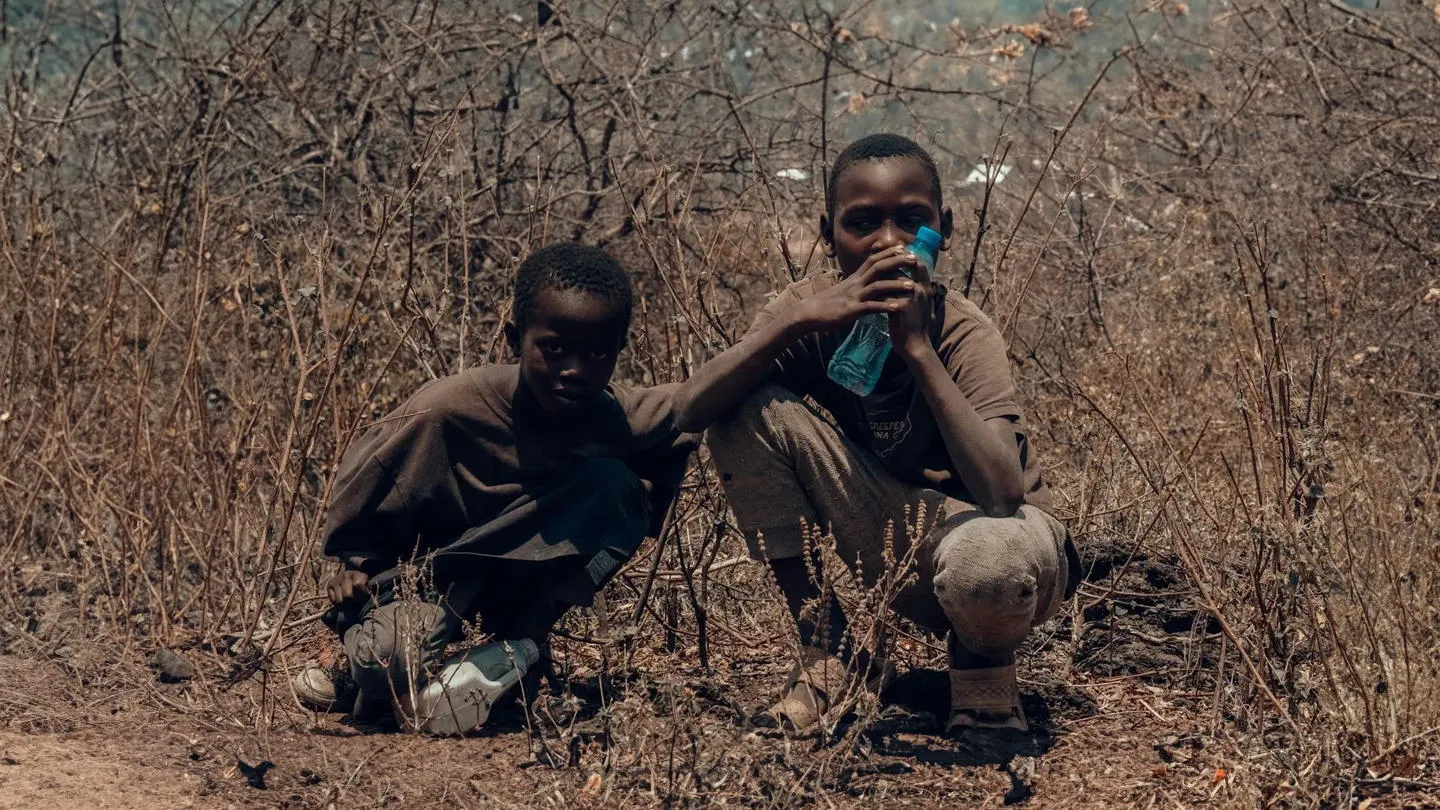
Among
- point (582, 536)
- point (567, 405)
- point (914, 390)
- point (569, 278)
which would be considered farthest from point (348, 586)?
point (914, 390)

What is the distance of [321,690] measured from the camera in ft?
11.3

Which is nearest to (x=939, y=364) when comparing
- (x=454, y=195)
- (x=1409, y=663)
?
(x=1409, y=663)

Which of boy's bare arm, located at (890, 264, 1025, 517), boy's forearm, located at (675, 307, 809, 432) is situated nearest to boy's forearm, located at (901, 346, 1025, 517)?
boy's bare arm, located at (890, 264, 1025, 517)

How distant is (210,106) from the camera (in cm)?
599

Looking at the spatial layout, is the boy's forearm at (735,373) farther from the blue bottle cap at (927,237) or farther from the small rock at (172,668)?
the small rock at (172,668)

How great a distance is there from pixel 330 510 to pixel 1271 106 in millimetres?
5024

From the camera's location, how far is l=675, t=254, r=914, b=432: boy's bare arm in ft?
9.21

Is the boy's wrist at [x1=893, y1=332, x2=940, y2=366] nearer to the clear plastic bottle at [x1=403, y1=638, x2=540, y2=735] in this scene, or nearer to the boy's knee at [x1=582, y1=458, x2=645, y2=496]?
the boy's knee at [x1=582, y1=458, x2=645, y2=496]

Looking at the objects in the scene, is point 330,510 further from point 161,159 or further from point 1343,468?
point 161,159

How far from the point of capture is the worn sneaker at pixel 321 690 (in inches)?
136

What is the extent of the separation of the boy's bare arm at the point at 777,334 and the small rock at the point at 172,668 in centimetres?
136

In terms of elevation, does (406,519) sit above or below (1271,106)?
below

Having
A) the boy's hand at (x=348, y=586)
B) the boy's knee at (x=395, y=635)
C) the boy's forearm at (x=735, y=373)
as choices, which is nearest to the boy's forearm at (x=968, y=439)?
the boy's forearm at (x=735, y=373)

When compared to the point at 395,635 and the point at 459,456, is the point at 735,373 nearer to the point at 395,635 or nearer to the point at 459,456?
the point at 459,456
